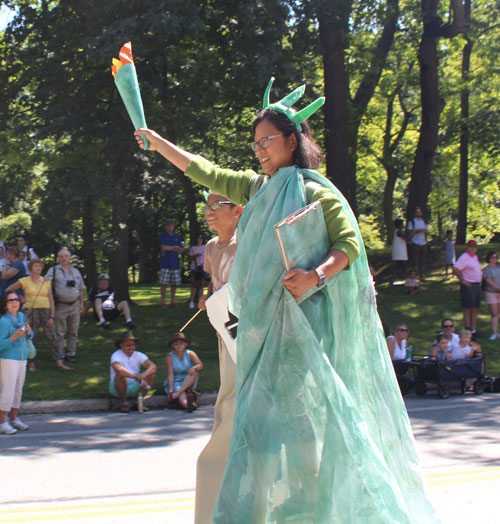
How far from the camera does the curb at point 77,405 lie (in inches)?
428

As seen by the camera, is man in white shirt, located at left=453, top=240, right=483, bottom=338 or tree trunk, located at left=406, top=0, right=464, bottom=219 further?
tree trunk, located at left=406, top=0, right=464, bottom=219

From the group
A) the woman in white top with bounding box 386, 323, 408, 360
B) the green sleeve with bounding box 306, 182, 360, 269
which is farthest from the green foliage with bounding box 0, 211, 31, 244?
the green sleeve with bounding box 306, 182, 360, 269

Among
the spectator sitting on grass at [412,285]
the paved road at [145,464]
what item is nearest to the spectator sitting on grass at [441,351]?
the paved road at [145,464]

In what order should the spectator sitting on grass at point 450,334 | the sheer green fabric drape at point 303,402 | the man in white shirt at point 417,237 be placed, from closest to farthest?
the sheer green fabric drape at point 303,402
the spectator sitting on grass at point 450,334
the man in white shirt at point 417,237

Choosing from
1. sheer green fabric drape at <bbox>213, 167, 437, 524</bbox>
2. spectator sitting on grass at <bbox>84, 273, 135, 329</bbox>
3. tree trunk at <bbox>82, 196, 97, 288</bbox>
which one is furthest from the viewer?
tree trunk at <bbox>82, 196, 97, 288</bbox>

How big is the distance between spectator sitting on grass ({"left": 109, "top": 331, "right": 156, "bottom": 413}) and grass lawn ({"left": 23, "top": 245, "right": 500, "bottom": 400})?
0.50 metres

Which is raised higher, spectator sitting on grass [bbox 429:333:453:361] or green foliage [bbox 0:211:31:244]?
green foliage [bbox 0:211:31:244]

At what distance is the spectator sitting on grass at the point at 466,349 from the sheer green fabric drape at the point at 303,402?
31.6 ft

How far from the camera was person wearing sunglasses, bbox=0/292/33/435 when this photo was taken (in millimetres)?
9359

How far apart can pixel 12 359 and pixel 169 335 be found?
6974 mm

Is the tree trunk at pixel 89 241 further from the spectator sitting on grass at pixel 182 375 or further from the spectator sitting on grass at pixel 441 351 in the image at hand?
the spectator sitting on grass at pixel 441 351

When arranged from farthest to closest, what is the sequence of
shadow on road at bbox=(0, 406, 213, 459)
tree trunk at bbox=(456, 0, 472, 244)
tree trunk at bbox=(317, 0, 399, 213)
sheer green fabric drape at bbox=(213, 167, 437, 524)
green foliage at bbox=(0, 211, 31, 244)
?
green foliage at bbox=(0, 211, 31, 244) < tree trunk at bbox=(456, 0, 472, 244) < tree trunk at bbox=(317, 0, 399, 213) < shadow on road at bbox=(0, 406, 213, 459) < sheer green fabric drape at bbox=(213, 167, 437, 524)

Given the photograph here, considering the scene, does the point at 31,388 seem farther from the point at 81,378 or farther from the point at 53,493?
the point at 53,493

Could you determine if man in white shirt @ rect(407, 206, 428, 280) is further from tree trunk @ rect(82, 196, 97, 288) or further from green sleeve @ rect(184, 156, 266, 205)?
green sleeve @ rect(184, 156, 266, 205)
